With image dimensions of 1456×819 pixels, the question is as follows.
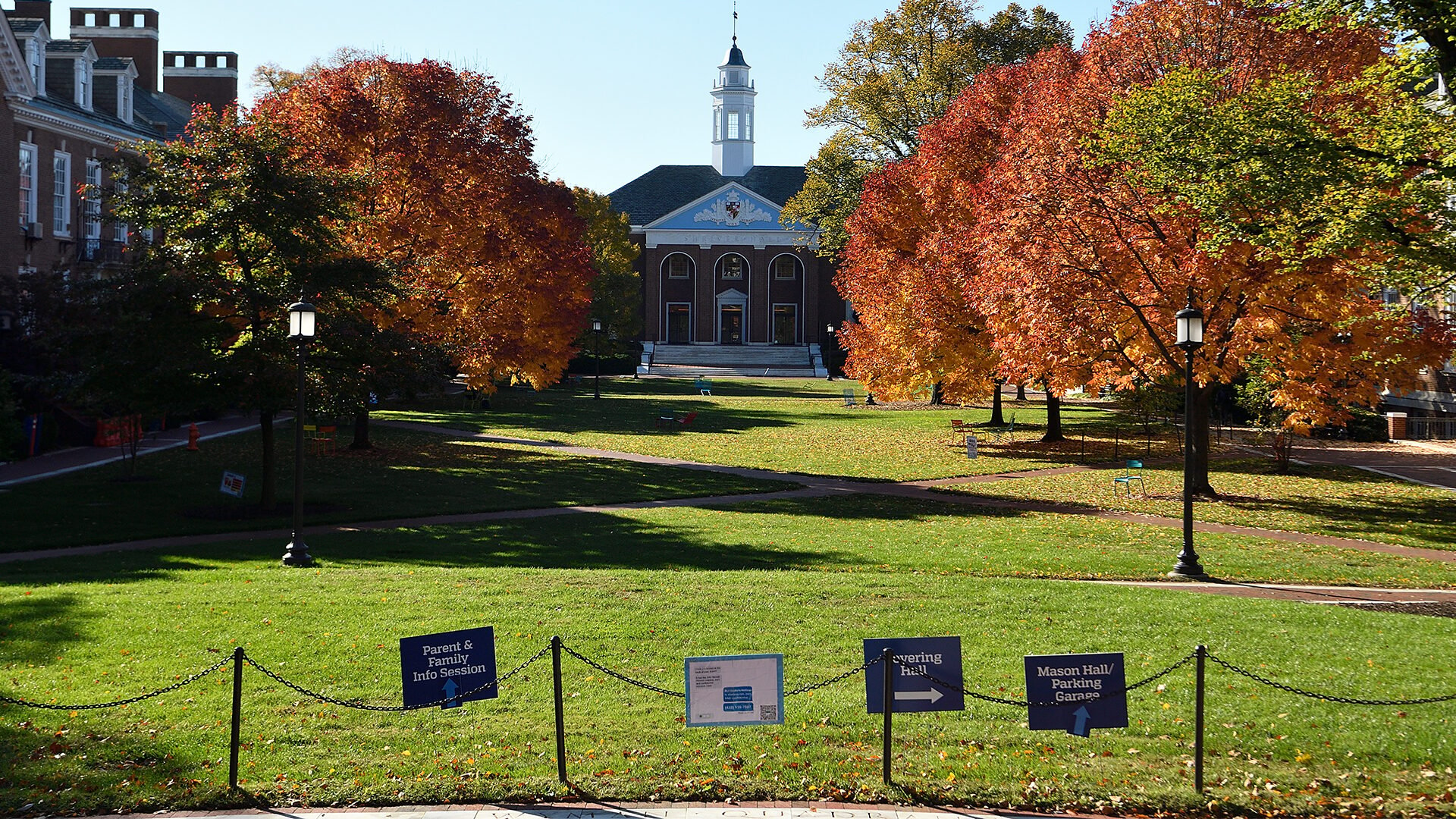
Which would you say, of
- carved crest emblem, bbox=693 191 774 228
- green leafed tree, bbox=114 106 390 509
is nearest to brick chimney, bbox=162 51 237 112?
green leafed tree, bbox=114 106 390 509

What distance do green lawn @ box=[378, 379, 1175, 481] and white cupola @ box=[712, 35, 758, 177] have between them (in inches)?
1610

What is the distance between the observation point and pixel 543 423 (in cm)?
4275

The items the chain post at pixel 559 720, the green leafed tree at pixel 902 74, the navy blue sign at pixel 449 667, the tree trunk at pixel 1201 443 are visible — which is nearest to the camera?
the navy blue sign at pixel 449 667

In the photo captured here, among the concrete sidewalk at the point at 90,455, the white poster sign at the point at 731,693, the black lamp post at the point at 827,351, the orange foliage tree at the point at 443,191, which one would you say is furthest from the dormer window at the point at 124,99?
the black lamp post at the point at 827,351

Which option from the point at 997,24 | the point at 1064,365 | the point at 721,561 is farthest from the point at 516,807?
the point at 997,24

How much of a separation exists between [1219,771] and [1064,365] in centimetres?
1829

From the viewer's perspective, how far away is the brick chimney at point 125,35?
45.4 m

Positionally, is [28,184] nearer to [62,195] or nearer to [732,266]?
[62,195]

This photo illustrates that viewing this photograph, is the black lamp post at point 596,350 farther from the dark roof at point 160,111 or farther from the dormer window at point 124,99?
the dormer window at point 124,99

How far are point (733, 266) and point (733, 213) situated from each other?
13.9 feet

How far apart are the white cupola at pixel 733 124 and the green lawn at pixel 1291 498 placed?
235 ft

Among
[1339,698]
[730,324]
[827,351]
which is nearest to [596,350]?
[827,351]

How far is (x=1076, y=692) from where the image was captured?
26.3ft

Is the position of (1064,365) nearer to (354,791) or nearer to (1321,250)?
(1321,250)
